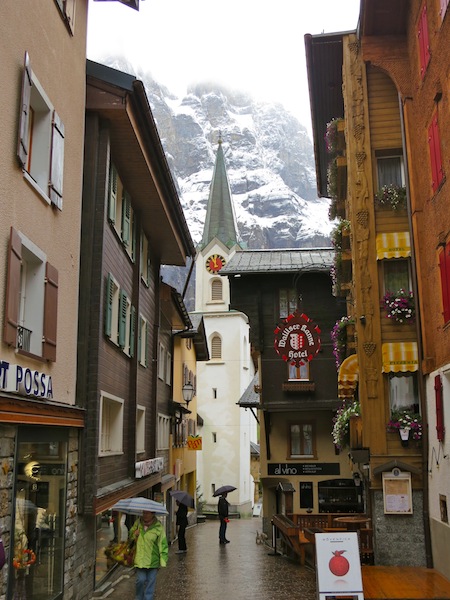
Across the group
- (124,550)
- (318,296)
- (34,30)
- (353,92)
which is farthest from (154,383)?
(34,30)

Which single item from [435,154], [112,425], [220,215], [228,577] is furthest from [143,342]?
[220,215]

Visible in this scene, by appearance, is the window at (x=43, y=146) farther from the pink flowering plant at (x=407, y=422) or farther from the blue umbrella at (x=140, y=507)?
the pink flowering plant at (x=407, y=422)

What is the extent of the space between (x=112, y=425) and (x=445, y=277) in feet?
27.3

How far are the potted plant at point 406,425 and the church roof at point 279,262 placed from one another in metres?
12.4

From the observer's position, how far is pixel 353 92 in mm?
19109

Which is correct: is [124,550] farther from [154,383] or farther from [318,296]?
[318,296]

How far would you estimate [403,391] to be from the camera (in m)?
17.5

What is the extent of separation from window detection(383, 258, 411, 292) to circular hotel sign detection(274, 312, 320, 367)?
421 centimetres

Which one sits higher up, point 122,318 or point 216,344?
point 216,344

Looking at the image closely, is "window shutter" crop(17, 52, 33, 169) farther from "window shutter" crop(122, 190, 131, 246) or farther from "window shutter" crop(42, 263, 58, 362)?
"window shutter" crop(122, 190, 131, 246)

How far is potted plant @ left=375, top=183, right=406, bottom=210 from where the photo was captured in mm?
18000

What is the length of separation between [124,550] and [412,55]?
12288 millimetres

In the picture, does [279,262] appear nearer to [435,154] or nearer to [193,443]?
[193,443]

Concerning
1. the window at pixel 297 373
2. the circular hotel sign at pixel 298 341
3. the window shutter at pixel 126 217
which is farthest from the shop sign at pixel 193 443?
the window shutter at pixel 126 217
